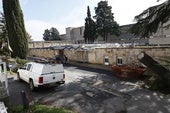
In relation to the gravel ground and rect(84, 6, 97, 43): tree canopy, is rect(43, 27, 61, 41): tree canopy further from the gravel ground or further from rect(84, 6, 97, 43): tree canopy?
the gravel ground

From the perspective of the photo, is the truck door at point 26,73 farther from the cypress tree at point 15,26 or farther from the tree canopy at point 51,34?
the tree canopy at point 51,34

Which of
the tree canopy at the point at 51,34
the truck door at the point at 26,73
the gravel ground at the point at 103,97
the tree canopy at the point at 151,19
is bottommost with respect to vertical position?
the gravel ground at the point at 103,97

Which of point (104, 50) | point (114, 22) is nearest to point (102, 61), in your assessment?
point (104, 50)

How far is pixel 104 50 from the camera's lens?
71.2ft

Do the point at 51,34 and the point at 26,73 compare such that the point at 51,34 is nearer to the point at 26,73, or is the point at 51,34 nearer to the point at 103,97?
the point at 26,73

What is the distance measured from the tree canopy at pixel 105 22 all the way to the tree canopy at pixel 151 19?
5199cm

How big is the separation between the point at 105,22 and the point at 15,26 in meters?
41.0

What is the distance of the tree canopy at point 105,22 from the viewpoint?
63.9 metres

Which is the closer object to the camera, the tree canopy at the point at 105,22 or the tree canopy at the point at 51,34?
the tree canopy at the point at 105,22

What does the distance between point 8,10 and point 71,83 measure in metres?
17.3

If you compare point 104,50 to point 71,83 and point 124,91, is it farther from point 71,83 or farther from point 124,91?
point 124,91

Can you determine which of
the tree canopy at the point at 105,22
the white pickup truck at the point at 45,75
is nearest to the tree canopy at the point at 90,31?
the tree canopy at the point at 105,22

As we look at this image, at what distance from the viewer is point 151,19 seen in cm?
1151

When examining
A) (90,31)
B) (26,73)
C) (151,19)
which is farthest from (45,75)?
(90,31)
